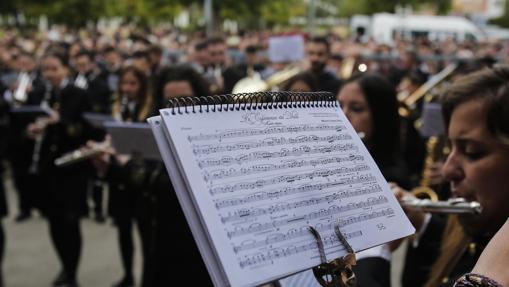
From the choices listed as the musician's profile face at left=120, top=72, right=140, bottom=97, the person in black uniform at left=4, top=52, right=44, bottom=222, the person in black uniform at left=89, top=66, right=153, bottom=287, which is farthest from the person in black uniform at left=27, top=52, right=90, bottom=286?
the person in black uniform at left=4, top=52, right=44, bottom=222

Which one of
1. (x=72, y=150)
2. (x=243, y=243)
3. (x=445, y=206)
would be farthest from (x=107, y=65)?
(x=243, y=243)

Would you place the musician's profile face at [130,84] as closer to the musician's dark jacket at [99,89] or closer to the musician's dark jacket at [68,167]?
the musician's dark jacket at [68,167]

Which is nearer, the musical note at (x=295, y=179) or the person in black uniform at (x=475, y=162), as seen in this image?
the musical note at (x=295, y=179)

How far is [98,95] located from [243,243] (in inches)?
241

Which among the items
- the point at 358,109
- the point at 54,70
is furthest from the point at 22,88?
the point at 358,109

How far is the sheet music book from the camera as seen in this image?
101 centimetres

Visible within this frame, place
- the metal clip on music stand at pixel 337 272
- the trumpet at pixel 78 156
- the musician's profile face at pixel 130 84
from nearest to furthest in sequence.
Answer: the metal clip on music stand at pixel 337 272 < the trumpet at pixel 78 156 < the musician's profile face at pixel 130 84

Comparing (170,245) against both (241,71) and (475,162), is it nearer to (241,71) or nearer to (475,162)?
(475,162)

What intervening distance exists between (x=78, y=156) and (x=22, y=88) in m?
3.36

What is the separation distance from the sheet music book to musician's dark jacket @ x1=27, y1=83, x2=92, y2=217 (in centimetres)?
345

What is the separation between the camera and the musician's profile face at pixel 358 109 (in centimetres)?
282

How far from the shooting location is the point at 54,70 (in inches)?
202

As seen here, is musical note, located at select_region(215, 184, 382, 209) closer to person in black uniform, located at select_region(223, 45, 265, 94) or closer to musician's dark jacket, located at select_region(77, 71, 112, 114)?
musician's dark jacket, located at select_region(77, 71, 112, 114)

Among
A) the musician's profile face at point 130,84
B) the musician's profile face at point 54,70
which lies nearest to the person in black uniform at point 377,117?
the musician's profile face at point 130,84
